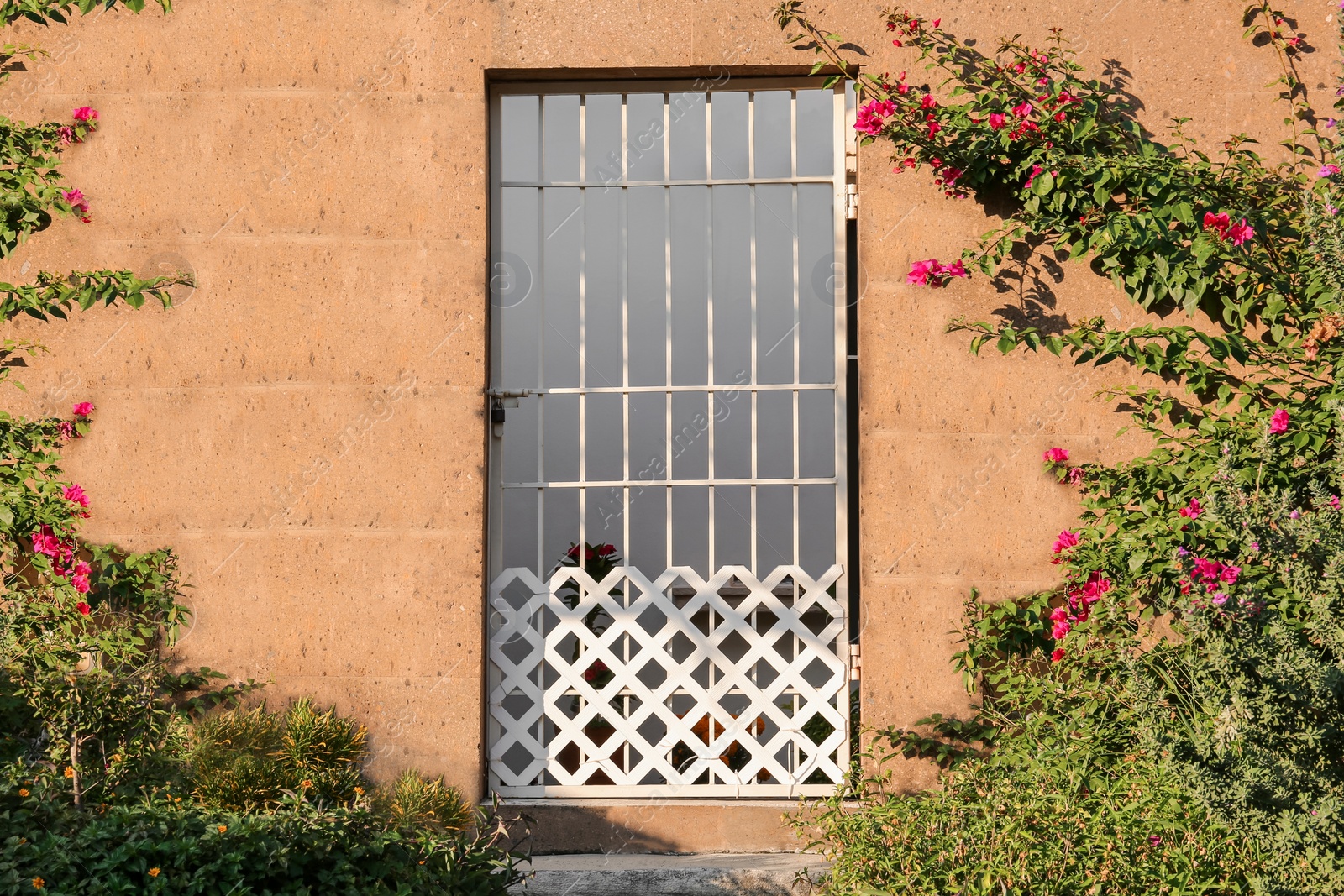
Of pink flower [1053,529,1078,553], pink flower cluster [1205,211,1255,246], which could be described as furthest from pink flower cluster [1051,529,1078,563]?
pink flower cluster [1205,211,1255,246]

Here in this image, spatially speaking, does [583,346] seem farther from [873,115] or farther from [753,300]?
[873,115]

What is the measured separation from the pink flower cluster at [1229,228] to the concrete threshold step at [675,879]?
9.98 feet

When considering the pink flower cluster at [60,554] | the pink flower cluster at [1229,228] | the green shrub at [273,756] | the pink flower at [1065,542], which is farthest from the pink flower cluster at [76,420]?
the pink flower cluster at [1229,228]

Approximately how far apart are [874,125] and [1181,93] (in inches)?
53.8

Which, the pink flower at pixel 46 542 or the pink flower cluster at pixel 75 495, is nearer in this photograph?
the pink flower at pixel 46 542

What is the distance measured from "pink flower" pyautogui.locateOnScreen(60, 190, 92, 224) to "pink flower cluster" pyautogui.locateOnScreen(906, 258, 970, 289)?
3606mm

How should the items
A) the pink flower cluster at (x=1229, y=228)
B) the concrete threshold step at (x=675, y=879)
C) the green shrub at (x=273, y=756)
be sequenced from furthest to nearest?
1. the pink flower cluster at (x=1229, y=228)
2. the concrete threshold step at (x=675, y=879)
3. the green shrub at (x=273, y=756)

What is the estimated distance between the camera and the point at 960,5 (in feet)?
15.4

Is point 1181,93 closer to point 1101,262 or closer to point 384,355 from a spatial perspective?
point 1101,262

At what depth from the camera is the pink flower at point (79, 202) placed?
4.59 meters

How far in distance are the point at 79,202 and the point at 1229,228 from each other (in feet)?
16.1

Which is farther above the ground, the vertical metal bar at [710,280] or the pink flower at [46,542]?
the vertical metal bar at [710,280]

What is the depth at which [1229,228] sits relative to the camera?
14.2 ft

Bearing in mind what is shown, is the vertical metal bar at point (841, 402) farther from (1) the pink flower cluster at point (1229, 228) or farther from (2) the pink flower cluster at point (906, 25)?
(1) the pink flower cluster at point (1229, 228)
